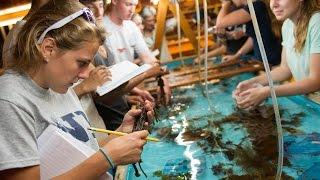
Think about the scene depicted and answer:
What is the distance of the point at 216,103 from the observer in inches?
126

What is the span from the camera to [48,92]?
1.46 meters

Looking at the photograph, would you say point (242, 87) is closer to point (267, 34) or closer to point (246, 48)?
point (267, 34)

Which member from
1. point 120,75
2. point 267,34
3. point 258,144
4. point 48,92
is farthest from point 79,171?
point 267,34

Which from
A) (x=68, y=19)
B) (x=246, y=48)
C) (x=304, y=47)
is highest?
(x=68, y=19)

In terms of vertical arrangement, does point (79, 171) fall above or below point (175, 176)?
above

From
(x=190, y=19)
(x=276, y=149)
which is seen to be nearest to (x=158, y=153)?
(x=276, y=149)

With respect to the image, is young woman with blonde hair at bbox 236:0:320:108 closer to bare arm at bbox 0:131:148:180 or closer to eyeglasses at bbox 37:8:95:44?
bare arm at bbox 0:131:148:180

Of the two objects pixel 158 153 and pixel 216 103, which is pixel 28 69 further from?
pixel 216 103

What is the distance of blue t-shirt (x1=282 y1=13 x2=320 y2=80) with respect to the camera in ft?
7.56

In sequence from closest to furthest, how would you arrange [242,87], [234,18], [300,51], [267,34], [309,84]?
[309,84], [300,51], [242,87], [267,34], [234,18]

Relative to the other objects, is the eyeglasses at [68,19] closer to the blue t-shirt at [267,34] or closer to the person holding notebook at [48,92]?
the person holding notebook at [48,92]

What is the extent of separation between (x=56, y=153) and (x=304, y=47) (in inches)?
80.7

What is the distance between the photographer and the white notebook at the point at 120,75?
240 centimetres

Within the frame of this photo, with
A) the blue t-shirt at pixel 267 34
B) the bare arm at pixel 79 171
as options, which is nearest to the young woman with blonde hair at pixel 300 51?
the blue t-shirt at pixel 267 34
